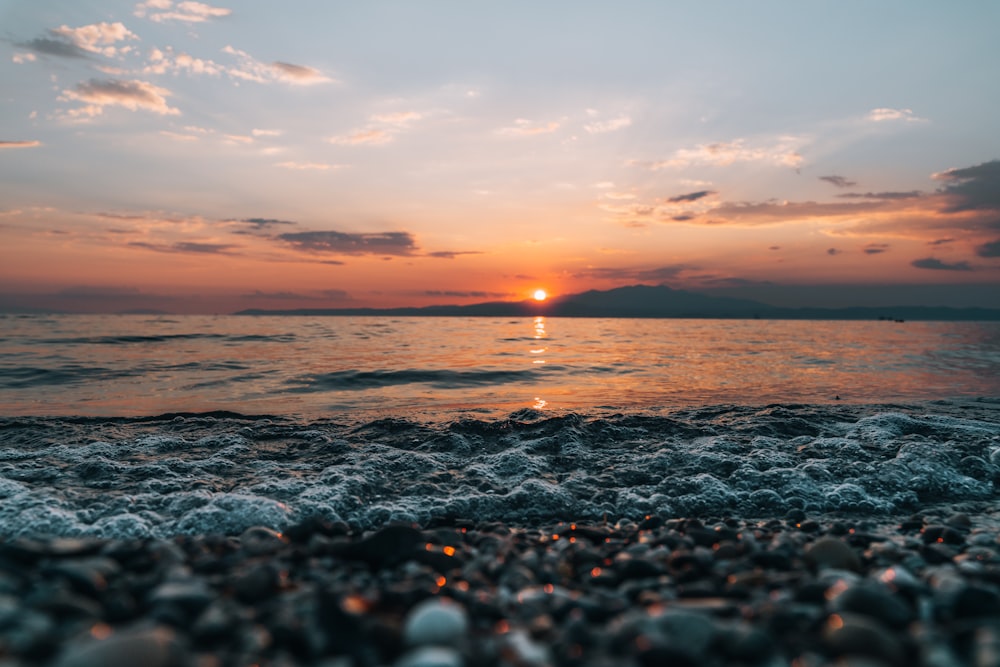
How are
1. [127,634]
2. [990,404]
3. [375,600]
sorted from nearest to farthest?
[127,634], [375,600], [990,404]

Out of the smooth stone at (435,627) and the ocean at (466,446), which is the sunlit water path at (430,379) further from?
the smooth stone at (435,627)

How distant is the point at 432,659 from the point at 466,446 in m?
6.94

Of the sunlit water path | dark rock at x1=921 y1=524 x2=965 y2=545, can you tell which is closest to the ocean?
the sunlit water path

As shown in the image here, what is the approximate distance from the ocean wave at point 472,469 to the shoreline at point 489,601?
1.78 meters

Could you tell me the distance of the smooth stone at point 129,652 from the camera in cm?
220

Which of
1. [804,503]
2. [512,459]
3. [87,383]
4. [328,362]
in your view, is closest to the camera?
[804,503]

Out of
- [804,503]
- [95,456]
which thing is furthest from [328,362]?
[804,503]

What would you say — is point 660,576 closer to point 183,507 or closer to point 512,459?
point 512,459

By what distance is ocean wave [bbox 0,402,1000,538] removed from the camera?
6.10 m

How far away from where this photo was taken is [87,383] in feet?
53.5

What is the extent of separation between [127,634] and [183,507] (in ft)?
13.7

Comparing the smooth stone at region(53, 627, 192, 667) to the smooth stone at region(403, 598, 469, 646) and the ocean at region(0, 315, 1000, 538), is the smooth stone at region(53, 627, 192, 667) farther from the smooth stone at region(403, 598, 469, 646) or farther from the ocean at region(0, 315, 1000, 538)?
the ocean at region(0, 315, 1000, 538)

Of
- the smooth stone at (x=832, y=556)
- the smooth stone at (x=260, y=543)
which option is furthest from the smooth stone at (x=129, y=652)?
the smooth stone at (x=832, y=556)

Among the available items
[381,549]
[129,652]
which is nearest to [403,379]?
[381,549]
